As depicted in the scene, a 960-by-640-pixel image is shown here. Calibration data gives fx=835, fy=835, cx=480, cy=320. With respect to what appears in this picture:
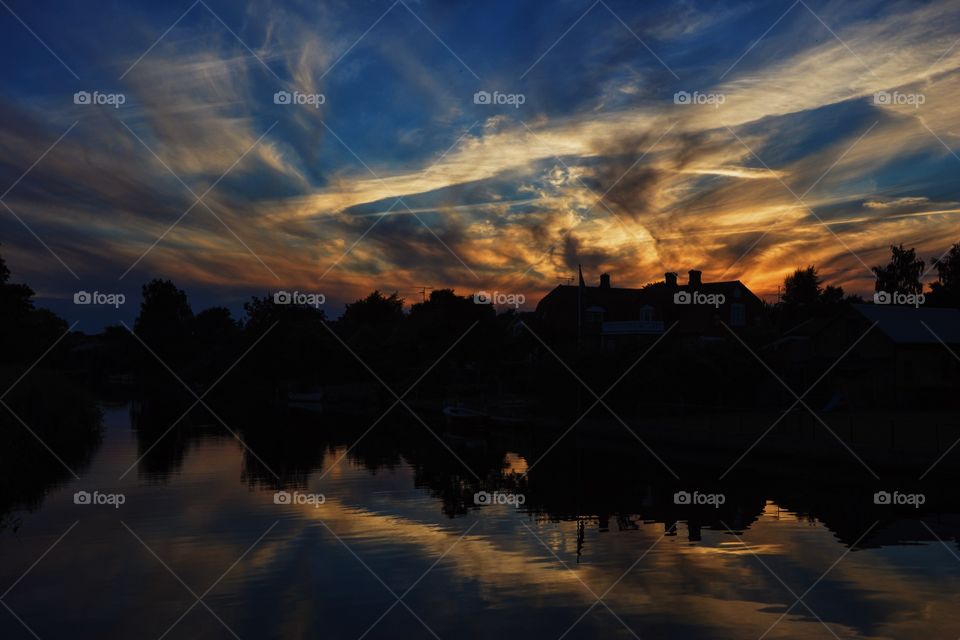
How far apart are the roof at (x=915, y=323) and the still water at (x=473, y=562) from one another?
34474 mm

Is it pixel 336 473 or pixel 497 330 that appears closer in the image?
pixel 336 473

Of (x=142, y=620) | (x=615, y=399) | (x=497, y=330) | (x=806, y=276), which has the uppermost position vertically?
(x=806, y=276)

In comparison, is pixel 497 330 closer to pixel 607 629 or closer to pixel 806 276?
pixel 806 276

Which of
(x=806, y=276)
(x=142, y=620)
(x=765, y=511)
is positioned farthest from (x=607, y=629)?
(x=806, y=276)

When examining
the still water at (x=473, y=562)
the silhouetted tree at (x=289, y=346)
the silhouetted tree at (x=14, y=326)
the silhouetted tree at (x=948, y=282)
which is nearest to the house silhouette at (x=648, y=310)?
the silhouetted tree at (x=948, y=282)

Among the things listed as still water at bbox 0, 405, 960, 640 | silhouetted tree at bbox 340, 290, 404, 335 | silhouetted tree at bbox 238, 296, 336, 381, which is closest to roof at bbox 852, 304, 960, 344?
still water at bbox 0, 405, 960, 640

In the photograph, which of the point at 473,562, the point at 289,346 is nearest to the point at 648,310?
the point at 289,346

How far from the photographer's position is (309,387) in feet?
416

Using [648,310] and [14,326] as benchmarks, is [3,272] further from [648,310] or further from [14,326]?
[648,310]

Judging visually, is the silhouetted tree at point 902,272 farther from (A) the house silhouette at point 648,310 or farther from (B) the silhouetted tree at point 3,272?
(B) the silhouetted tree at point 3,272

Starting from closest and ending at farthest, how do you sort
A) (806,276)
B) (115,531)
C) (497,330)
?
(115,531) → (497,330) → (806,276)

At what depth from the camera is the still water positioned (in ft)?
52.3

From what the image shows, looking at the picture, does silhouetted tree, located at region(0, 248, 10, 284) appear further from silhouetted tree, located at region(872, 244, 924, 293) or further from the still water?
silhouetted tree, located at region(872, 244, 924, 293)

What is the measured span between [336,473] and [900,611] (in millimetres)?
28974
